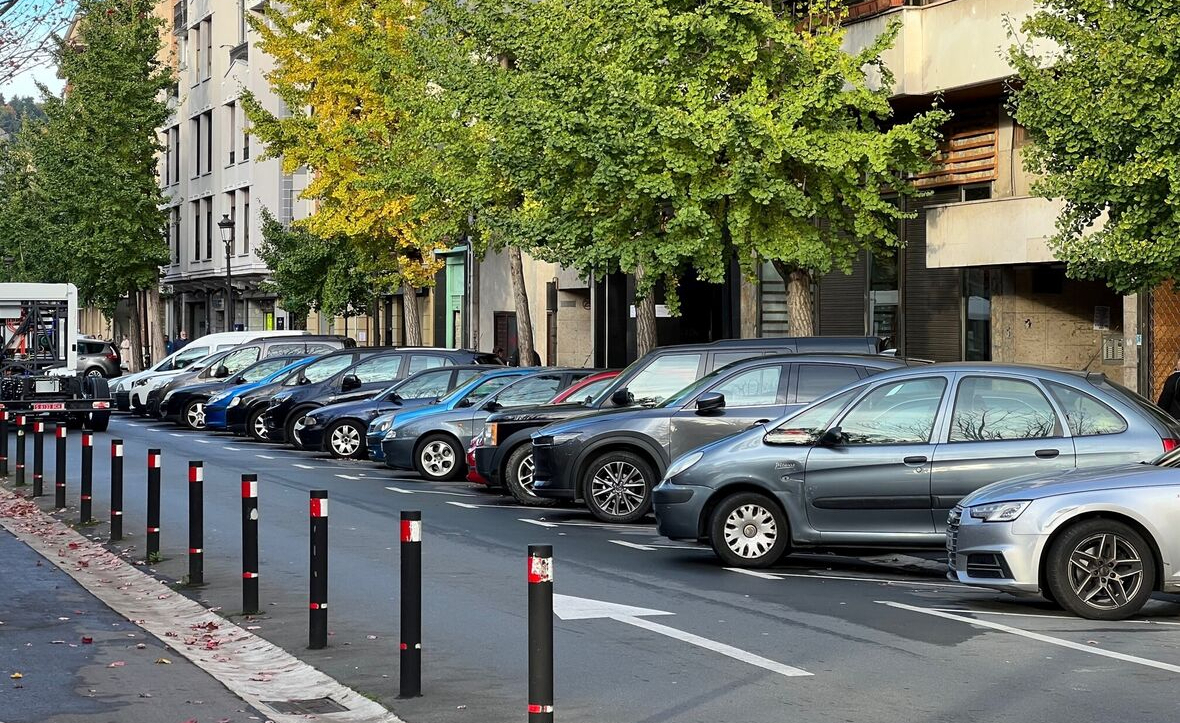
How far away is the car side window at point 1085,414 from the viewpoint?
1256cm

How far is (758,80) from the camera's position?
2386cm

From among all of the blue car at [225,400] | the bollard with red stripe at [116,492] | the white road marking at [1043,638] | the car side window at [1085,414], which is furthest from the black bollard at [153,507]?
the blue car at [225,400]

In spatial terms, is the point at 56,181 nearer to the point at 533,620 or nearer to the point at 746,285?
the point at 746,285

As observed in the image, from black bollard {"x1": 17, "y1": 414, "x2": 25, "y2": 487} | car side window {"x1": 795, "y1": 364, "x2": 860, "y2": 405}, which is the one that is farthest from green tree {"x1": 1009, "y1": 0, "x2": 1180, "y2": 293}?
black bollard {"x1": 17, "y1": 414, "x2": 25, "y2": 487}

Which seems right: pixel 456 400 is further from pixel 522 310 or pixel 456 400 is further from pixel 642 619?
pixel 642 619

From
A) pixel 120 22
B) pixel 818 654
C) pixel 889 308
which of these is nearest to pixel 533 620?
pixel 818 654

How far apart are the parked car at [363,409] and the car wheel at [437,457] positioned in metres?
2.74

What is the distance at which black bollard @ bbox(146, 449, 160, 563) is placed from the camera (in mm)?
13828

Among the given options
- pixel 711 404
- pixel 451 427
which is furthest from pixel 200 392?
pixel 711 404

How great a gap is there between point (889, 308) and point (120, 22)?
Answer: 146 ft

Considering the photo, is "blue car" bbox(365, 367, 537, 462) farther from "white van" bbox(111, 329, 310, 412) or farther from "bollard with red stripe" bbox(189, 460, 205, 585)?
"white van" bbox(111, 329, 310, 412)

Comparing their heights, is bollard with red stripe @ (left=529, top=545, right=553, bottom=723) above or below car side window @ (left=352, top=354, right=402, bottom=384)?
below

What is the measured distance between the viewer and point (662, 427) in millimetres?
16891

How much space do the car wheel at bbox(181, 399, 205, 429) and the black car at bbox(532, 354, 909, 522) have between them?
19.7m
